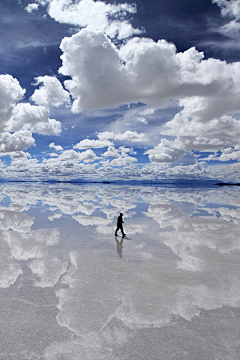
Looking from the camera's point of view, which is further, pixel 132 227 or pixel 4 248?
pixel 132 227

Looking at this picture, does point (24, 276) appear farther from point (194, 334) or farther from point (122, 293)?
point (194, 334)

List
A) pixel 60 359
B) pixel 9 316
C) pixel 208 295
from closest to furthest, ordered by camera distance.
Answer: pixel 60 359, pixel 9 316, pixel 208 295

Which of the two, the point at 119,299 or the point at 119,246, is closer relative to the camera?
the point at 119,299

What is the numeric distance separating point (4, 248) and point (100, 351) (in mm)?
A: 8768

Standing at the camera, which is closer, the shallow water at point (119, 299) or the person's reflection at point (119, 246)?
the shallow water at point (119, 299)

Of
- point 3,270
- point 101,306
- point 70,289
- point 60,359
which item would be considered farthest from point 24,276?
point 60,359

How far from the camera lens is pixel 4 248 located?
12109 mm

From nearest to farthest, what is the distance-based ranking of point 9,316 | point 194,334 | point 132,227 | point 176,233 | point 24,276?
point 194,334, point 9,316, point 24,276, point 176,233, point 132,227

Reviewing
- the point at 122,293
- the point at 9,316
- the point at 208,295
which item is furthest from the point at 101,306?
the point at 208,295

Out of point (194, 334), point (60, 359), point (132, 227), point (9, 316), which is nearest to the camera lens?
point (60, 359)

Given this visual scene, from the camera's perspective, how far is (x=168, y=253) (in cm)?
1188

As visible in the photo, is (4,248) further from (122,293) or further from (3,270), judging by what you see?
(122,293)

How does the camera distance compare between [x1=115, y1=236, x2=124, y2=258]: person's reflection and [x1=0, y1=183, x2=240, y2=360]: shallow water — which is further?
[x1=115, y1=236, x2=124, y2=258]: person's reflection

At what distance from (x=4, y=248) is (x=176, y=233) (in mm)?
10532
